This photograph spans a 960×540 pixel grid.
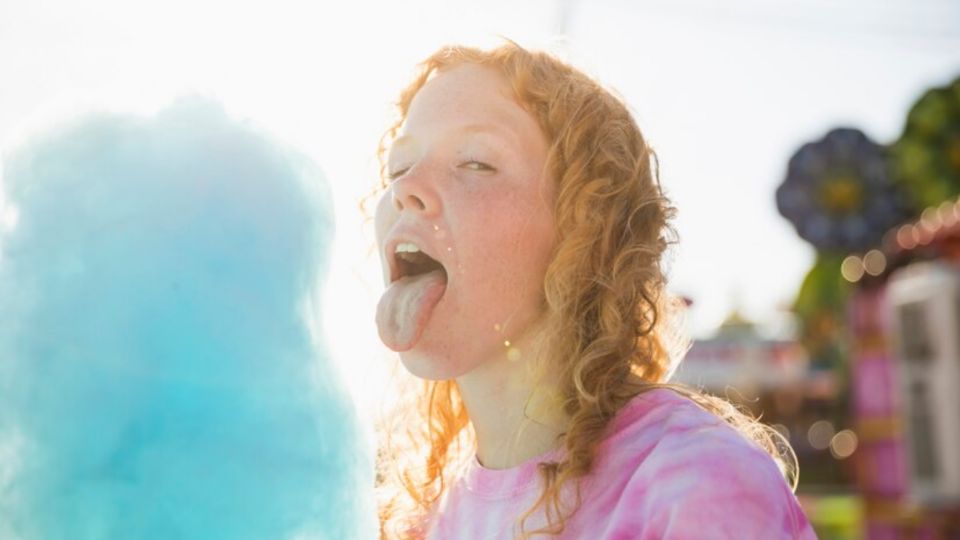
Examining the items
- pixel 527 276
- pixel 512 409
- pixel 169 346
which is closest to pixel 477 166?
pixel 527 276

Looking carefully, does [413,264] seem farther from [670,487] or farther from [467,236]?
[670,487]

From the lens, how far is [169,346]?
1.22 meters

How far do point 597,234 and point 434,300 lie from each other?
0.22 metres

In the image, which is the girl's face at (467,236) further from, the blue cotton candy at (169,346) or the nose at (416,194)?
the blue cotton candy at (169,346)

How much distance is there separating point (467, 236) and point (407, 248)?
3.3 inches

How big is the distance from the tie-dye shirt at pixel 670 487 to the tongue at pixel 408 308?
21 centimetres

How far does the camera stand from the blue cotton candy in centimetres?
118

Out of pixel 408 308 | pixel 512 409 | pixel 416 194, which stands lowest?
pixel 512 409

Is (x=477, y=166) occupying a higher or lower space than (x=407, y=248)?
higher

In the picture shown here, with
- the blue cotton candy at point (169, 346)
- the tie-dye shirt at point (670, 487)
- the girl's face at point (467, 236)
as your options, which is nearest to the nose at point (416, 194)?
the girl's face at point (467, 236)

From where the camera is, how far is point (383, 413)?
5.30 feet

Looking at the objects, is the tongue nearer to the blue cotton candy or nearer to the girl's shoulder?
the blue cotton candy

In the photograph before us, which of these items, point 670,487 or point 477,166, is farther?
point 477,166

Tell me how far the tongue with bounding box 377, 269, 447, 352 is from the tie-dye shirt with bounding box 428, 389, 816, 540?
0.69ft
